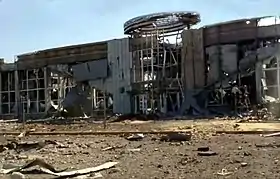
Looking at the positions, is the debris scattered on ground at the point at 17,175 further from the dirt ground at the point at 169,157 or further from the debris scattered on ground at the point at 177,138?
the debris scattered on ground at the point at 177,138

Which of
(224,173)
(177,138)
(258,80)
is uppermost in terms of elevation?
(258,80)

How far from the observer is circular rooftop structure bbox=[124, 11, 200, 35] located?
38750mm

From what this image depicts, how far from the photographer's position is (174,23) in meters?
40.0

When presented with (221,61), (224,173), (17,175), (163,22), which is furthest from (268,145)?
(163,22)

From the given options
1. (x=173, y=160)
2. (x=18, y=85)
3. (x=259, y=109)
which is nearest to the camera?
(x=173, y=160)

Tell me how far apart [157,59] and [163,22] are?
2810 mm

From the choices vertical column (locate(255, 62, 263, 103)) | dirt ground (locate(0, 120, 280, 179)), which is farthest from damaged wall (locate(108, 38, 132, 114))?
dirt ground (locate(0, 120, 280, 179))

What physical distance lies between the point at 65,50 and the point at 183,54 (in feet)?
39.9

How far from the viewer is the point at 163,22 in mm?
39875

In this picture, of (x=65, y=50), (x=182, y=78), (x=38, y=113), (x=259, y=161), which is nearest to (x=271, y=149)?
(x=259, y=161)

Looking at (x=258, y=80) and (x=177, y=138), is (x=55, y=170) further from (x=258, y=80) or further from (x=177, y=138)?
(x=258, y=80)

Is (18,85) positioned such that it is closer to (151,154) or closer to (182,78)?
(182,78)

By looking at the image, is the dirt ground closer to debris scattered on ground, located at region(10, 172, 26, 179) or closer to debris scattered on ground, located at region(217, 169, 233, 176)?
debris scattered on ground, located at region(217, 169, 233, 176)

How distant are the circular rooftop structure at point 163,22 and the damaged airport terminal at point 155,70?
0.07 metres
